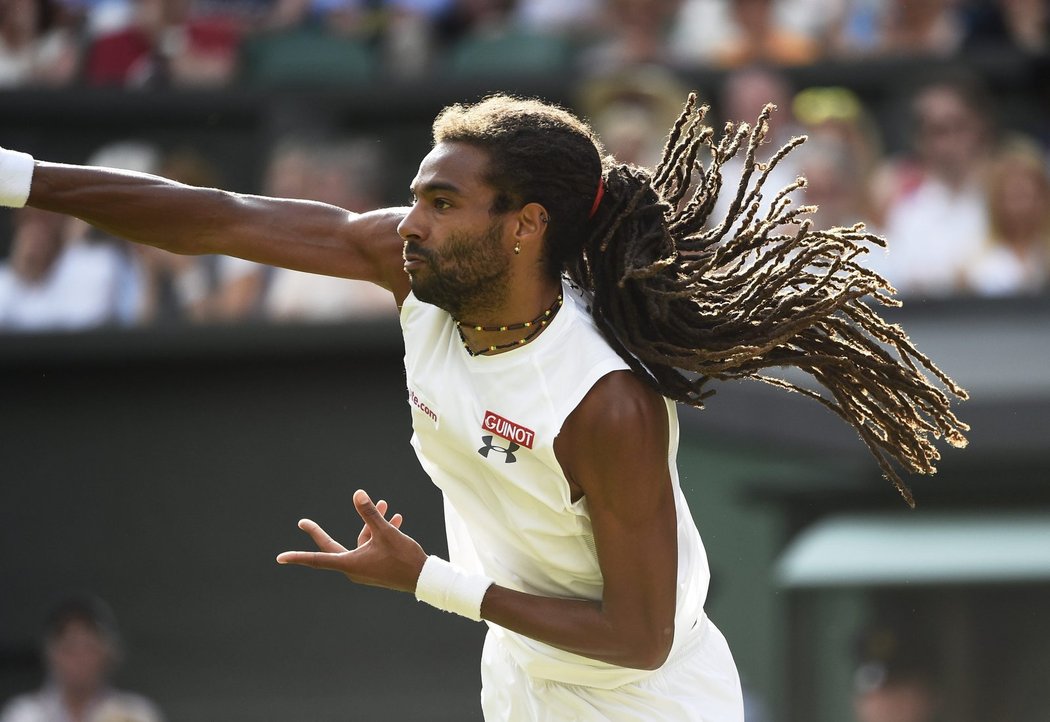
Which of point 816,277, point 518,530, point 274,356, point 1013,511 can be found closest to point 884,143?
point 1013,511

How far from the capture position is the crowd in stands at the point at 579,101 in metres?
6.93

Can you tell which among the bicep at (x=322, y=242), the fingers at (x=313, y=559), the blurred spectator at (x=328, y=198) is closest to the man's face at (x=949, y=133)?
the blurred spectator at (x=328, y=198)

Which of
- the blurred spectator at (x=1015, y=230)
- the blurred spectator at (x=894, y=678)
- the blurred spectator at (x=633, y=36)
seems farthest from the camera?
the blurred spectator at (x=633, y=36)

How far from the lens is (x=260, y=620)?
7078mm

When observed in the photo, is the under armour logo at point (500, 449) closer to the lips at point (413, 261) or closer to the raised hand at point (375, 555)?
the raised hand at point (375, 555)

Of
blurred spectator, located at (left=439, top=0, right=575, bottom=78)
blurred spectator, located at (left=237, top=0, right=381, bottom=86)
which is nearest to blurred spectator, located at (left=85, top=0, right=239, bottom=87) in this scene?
blurred spectator, located at (left=237, top=0, right=381, bottom=86)

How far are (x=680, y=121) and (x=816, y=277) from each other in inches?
17.9

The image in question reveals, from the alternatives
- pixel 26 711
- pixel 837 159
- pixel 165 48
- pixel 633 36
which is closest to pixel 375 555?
pixel 26 711

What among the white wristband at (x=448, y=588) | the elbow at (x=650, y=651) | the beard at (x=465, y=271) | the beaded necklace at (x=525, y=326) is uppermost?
the beard at (x=465, y=271)

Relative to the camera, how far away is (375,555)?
10.3ft

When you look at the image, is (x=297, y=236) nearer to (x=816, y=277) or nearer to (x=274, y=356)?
(x=816, y=277)

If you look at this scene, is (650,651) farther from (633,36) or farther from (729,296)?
(633,36)

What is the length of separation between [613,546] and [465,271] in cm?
63

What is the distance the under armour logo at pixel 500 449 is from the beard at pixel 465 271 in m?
0.28
